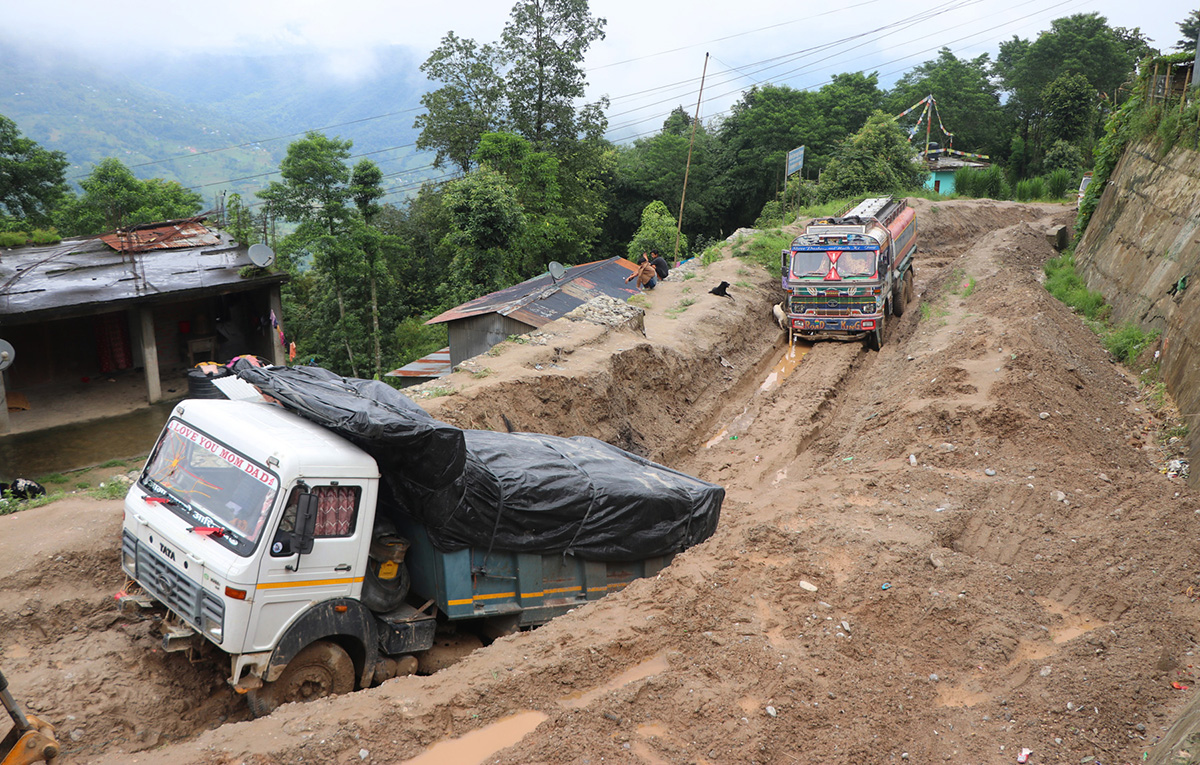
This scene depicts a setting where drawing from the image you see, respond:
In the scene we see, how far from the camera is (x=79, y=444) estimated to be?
16.7m

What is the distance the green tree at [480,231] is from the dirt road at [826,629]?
54.6 ft

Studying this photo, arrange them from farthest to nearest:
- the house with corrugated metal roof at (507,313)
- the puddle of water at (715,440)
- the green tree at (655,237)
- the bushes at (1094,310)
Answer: the green tree at (655,237)
the house with corrugated metal roof at (507,313)
the bushes at (1094,310)
the puddle of water at (715,440)

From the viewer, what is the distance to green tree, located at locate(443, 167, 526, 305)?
2847 cm

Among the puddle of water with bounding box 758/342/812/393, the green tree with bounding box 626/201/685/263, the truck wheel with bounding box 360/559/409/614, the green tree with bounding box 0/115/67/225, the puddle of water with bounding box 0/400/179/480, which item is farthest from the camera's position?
the green tree with bounding box 626/201/685/263

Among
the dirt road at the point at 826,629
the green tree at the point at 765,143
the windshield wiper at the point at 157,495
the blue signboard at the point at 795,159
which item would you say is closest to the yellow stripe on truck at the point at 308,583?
the dirt road at the point at 826,629

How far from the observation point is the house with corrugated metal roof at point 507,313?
21641 millimetres

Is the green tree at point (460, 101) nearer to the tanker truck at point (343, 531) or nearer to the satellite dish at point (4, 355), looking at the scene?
the satellite dish at point (4, 355)

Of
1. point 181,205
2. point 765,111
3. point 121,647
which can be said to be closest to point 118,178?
point 181,205

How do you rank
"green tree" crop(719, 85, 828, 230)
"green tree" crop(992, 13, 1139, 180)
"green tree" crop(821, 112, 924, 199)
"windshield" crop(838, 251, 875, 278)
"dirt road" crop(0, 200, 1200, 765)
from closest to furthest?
1. "dirt road" crop(0, 200, 1200, 765)
2. "windshield" crop(838, 251, 875, 278)
3. "green tree" crop(821, 112, 924, 199)
4. "green tree" crop(719, 85, 828, 230)
5. "green tree" crop(992, 13, 1139, 180)

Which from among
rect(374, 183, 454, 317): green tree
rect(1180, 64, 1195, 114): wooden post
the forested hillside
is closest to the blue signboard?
the forested hillside

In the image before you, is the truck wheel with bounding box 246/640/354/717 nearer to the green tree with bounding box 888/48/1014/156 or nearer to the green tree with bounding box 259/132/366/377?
the green tree with bounding box 259/132/366/377

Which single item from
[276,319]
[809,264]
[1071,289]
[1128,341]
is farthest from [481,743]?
[1071,289]

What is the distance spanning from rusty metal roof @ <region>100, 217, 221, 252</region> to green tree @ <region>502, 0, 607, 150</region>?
21145 millimetres

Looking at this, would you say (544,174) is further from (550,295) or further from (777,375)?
(777,375)
